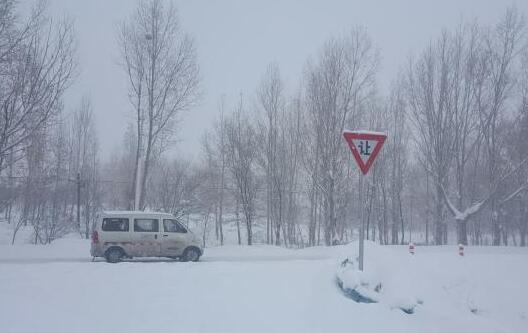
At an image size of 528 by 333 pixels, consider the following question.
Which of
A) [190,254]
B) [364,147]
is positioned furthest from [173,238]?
[364,147]

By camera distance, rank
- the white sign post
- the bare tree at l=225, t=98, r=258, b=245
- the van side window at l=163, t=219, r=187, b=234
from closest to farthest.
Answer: the white sign post < the van side window at l=163, t=219, r=187, b=234 < the bare tree at l=225, t=98, r=258, b=245

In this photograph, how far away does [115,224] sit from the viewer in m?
16.1

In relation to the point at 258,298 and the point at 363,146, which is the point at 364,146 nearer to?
the point at 363,146

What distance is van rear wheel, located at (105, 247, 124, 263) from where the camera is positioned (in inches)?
622

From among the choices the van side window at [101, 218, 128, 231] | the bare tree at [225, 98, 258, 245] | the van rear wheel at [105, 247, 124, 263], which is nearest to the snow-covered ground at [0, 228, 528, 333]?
the van rear wheel at [105, 247, 124, 263]

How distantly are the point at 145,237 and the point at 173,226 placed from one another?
1.17 meters

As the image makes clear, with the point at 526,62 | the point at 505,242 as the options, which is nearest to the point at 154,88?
the point at 526,62

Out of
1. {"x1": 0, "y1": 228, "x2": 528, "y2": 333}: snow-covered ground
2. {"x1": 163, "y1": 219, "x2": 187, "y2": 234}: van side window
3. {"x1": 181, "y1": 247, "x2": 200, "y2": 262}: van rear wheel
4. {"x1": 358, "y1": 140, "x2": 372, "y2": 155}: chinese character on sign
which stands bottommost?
{"x1": 181, "y1": 247, "x2": 200, "y2": 262}: van rear wheel

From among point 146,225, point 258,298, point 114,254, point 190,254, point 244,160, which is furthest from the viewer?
point 244,160

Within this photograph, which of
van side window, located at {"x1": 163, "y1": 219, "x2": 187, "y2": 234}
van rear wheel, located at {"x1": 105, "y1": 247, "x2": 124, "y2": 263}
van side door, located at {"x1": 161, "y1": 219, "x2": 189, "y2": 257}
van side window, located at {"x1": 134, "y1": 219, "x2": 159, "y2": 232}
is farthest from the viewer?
van side window, located at {"x1": 163, "y1": 219, "x2": 187, "y2": 234}

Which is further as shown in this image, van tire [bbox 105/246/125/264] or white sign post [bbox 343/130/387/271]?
van tire [bbox 105/246/125/264]

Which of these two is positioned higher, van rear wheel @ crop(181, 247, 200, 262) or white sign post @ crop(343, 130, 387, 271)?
white sign post @ crop(343, 130, 387, 271)

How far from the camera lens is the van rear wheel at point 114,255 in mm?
15795

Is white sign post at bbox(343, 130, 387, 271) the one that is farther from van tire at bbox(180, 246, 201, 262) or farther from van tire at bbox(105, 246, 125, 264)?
van tire at bbox(105, 246, 125, 264)
